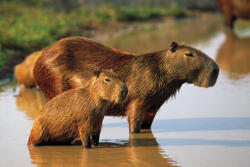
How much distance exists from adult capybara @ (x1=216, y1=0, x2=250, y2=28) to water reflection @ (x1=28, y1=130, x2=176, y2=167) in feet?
37.0

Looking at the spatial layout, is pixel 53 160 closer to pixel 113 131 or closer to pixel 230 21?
pixel 113 131

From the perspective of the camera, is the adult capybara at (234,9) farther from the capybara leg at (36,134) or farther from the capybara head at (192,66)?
the capybara leg at (36,134)

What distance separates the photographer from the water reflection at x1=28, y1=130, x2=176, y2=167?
4703 millimetres

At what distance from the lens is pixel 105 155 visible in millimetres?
4941

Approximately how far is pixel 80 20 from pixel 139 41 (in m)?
2.66

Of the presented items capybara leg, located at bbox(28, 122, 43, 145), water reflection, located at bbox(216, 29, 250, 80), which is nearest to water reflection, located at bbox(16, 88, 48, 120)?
capybara leg, located at bbox(28, 122, 43, 145)

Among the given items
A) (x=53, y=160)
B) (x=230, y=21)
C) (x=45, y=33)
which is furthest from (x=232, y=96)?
(x=230, y=21)

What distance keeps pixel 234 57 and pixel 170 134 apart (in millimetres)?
5789

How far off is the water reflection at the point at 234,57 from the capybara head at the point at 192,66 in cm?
313

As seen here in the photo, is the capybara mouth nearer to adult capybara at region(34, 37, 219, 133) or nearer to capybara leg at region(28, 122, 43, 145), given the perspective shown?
adult capybara at region(34, 37, 219, 133)

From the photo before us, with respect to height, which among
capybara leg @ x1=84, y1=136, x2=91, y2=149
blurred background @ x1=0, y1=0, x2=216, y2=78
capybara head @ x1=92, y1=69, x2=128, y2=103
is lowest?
capybara leg @ x1=84, y1=136, x2=91, y2=149

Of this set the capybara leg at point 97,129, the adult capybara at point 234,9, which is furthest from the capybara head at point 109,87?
the adult capybara at point 234,9

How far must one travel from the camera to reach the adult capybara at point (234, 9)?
15820 mm

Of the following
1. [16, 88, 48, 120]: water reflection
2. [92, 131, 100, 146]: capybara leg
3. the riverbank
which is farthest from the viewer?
the riverbank
